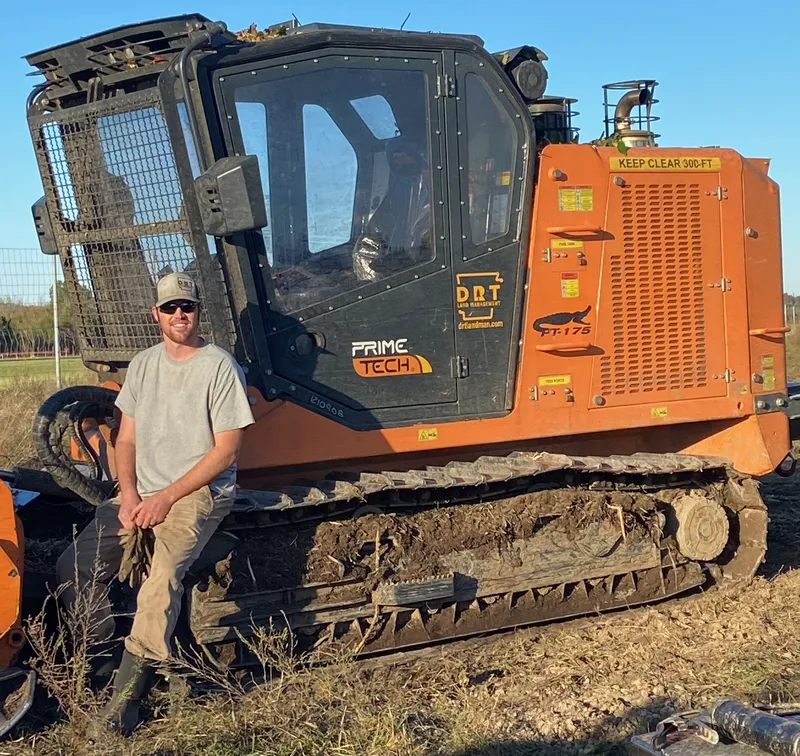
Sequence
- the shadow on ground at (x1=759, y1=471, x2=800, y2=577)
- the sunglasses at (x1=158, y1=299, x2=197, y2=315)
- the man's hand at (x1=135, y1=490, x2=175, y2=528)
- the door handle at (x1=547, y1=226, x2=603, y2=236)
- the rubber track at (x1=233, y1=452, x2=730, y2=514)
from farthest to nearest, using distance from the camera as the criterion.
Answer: the shadow on ground at (x1=759, y1=471, x2=800, y2=577)
the door handle at (x1=547, y1=226, x2=603, y2=236)
the rubber track at (x1=233, y1=452, x2=730, y2=514)
the sunglasses at (x1=158, y1=299, x2=197, y2=315)
the man's hand at (x1=135, y1=490, x2=175, y2=528)

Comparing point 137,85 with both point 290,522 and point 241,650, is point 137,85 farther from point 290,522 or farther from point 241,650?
point 241,650

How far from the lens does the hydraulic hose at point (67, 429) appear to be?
508cm

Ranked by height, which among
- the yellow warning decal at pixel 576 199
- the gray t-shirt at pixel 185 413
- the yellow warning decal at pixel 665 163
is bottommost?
the gray t-shirt at pixel 185 413

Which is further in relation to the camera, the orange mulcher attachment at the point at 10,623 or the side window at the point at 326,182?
the side window at the point at 326,182

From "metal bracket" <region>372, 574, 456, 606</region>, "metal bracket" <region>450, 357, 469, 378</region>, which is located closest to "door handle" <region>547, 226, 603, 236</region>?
"metal bracket" <region>450, 357, 469, 378</region>

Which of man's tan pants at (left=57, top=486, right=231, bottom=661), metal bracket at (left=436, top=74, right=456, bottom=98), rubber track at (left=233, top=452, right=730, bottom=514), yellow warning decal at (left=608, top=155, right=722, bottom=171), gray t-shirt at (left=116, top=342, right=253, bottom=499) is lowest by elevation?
man's tan pants at (left=57, top=486, right=231, bottom=661)

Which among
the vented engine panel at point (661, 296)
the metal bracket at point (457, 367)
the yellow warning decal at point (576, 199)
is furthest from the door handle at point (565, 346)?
the yellow warning decal at point (576, 199)

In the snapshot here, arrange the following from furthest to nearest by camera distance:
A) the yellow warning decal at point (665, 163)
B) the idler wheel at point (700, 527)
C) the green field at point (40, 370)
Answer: the green field at point (40, 370) < the idler wheel at point (700, 527) < the yellow warning decal at point (665, 163)

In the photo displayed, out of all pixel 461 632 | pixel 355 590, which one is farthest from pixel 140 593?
pixel 461 632

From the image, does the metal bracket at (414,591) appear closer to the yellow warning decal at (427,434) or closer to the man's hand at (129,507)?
the yellow warning decal at (427,434)

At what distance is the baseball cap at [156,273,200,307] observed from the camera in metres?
4.55

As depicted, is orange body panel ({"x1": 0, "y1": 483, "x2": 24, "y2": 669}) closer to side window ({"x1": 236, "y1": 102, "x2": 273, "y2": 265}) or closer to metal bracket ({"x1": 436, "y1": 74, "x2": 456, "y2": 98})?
side window ({"x1": 236, "y1": 102, "x2": 273, "y2": 265})

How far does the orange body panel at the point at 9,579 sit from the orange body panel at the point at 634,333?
1.10m

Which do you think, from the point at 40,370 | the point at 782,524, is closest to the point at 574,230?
the point at 782,524
